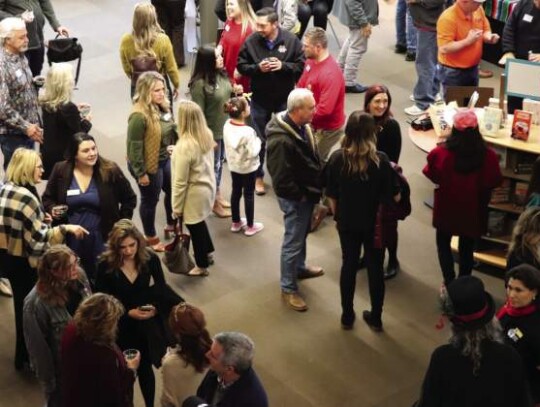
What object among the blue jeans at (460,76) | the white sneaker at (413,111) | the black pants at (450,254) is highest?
the blue jeans at (460,76)

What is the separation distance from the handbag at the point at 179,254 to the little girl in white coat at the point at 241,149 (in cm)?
69

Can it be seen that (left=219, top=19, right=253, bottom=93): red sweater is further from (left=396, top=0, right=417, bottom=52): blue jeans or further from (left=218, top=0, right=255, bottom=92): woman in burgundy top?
(left=396, top=0, right=417, bottom=52): blue jeans

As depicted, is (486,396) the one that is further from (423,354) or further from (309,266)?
(309,266)

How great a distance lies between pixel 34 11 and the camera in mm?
8297

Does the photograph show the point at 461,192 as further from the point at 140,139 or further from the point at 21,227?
the point at 21,227

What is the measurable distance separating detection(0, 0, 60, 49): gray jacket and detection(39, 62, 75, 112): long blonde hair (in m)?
1.84

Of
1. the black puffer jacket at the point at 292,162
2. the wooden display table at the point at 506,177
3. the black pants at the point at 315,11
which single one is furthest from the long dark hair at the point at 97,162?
the black pants at the point at 315,11

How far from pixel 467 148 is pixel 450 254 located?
2.78ft

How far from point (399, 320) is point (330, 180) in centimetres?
115

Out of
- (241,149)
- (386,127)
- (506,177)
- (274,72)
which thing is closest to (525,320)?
(386,127)

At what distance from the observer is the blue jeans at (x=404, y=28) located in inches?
408

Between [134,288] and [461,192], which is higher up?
[134,288]

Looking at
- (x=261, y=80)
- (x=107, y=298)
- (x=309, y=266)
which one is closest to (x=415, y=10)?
(x=261, y=80)

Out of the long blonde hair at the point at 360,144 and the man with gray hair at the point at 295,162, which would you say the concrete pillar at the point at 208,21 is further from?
the long blonde hair at the point at 360,144
